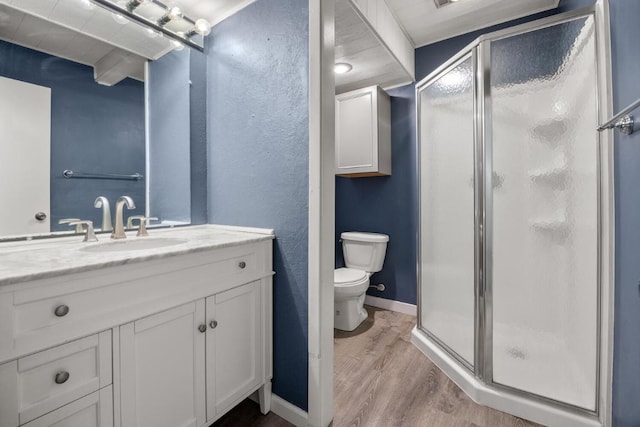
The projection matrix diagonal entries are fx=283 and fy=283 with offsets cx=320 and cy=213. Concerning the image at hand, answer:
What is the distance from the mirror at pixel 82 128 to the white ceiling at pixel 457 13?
A: 5.12 feet

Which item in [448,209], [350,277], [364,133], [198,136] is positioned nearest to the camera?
[198,136]

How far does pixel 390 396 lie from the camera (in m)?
1.51

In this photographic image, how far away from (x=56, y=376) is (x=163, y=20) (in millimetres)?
1677

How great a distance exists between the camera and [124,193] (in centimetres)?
149

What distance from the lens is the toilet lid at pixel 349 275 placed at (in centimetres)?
223

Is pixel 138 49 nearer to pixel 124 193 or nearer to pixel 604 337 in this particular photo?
pixel 124 193

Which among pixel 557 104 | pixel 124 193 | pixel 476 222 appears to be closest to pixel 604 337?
pixel 476 222

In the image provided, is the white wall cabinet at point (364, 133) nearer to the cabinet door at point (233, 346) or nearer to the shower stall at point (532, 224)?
the shower stall at point (532, 224)

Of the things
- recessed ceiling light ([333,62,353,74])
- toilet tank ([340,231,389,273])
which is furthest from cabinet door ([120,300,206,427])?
recessed ceiling light ([333,62,353,74])

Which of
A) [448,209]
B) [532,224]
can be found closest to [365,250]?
[448,209]

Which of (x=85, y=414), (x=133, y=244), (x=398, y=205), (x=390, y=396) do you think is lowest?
(x=390, y=396)

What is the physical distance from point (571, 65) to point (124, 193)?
2329mm

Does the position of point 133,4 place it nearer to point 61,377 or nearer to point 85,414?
point 61,377

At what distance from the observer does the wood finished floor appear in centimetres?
133
